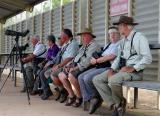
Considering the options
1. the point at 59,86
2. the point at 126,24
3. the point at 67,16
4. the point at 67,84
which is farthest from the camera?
the point at 67,16

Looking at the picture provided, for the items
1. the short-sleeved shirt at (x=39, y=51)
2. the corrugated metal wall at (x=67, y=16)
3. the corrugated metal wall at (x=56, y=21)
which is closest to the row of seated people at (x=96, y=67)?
the short-sleeved shirt at (x=39, y=51)

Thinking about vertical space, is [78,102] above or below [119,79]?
below

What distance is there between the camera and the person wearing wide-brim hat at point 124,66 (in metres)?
5.74

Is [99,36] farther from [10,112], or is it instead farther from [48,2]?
[48,2]

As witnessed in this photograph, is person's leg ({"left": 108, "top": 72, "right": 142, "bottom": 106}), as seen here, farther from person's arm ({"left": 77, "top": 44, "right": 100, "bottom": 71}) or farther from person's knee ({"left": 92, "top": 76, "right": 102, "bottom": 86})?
person's arm ({"left": 77, "top": 44, "right": 100, "bottom": 71})

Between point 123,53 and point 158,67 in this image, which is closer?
point 123,53

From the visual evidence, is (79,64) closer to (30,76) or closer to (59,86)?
(59,86)

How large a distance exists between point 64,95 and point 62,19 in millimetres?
3731

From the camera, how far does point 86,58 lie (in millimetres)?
7090

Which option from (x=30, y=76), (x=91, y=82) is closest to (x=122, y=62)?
Answer: (x=91, y=82)

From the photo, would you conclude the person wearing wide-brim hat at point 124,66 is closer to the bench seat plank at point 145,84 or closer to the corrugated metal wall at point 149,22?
the bench seat plank at point 145,84

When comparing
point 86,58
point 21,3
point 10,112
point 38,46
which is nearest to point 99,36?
point 38,46

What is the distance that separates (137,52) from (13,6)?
33.2 ft

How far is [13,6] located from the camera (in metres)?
15.4
